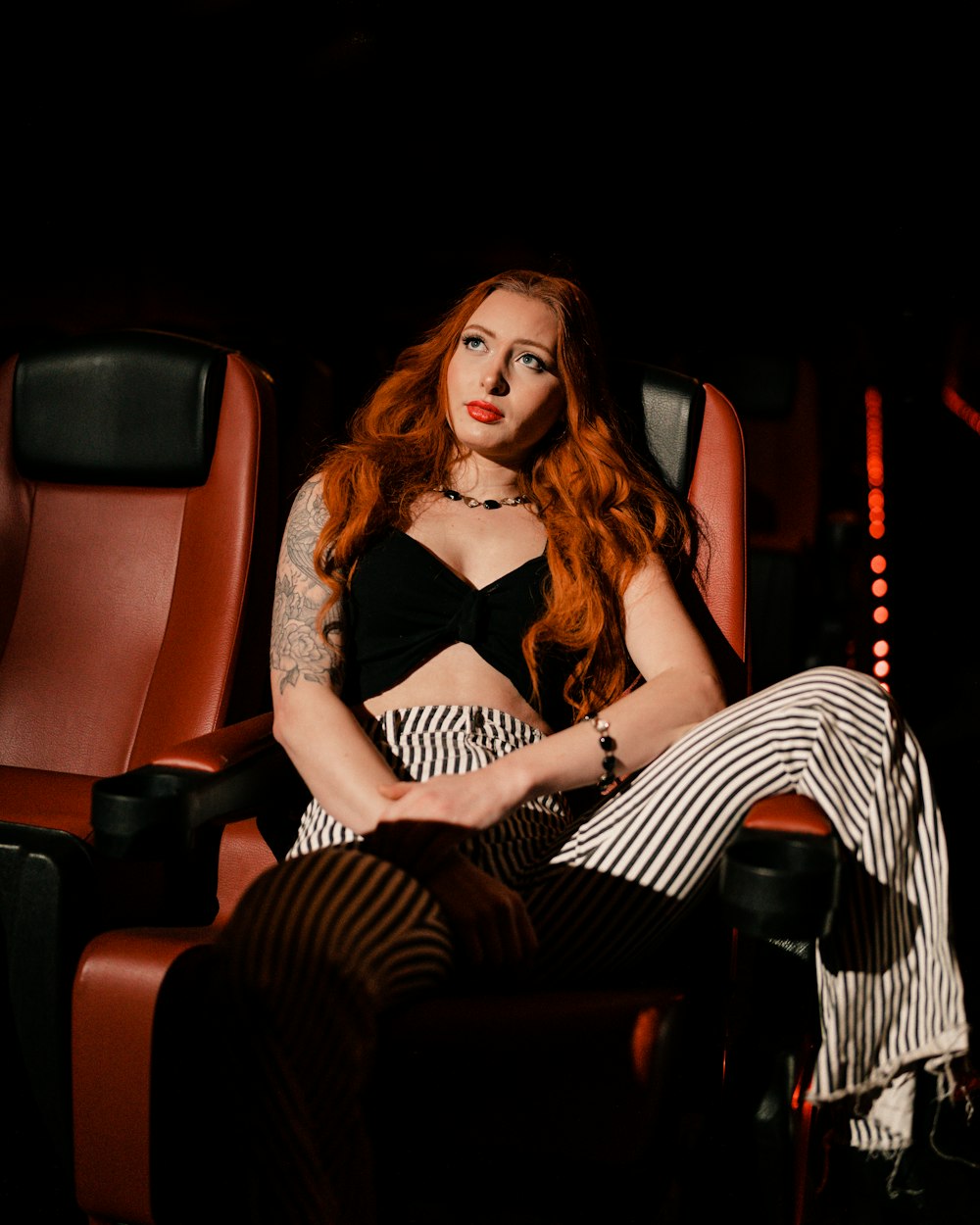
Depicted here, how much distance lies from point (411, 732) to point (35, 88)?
1936 millimetres

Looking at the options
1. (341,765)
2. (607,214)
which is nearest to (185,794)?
(341,765)

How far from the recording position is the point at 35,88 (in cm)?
244

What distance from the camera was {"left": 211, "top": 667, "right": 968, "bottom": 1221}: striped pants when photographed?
0.91m

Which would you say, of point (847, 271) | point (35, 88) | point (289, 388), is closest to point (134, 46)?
point (35, 88)

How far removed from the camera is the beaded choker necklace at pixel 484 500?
156cm

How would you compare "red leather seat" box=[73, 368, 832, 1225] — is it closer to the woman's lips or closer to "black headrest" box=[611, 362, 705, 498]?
the woman's lips

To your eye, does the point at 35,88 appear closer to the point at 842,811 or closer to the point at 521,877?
the point at 521,877

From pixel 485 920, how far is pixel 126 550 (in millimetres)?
878

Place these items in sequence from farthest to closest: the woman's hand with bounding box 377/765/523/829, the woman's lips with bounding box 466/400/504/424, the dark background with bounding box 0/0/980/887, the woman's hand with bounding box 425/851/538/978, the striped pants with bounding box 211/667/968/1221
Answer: the dark background with bounding box 0/0/980/887
the woman's lips with bounding box 466/400/504/424
the woman's hand with bounding box 377/765/523/829
the woman's hand with bounding box 425/851/538/978
the striped pants with bounding box 211/667/968/1221

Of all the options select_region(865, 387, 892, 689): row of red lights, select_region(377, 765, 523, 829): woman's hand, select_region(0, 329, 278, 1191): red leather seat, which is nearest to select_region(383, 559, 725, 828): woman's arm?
select_region(377, 765, 523, 829): woman's hand

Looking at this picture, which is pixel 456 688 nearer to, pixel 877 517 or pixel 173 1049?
pixel 173 1049

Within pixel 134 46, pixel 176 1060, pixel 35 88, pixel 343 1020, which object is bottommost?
pixel 176 1060

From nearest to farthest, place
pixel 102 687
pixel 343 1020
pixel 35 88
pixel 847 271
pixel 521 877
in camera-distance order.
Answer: pixel 343 1020
pixel 521 877
pixel 102 687
pixel 35 88
pixel 847 271

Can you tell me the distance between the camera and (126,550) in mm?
1618
